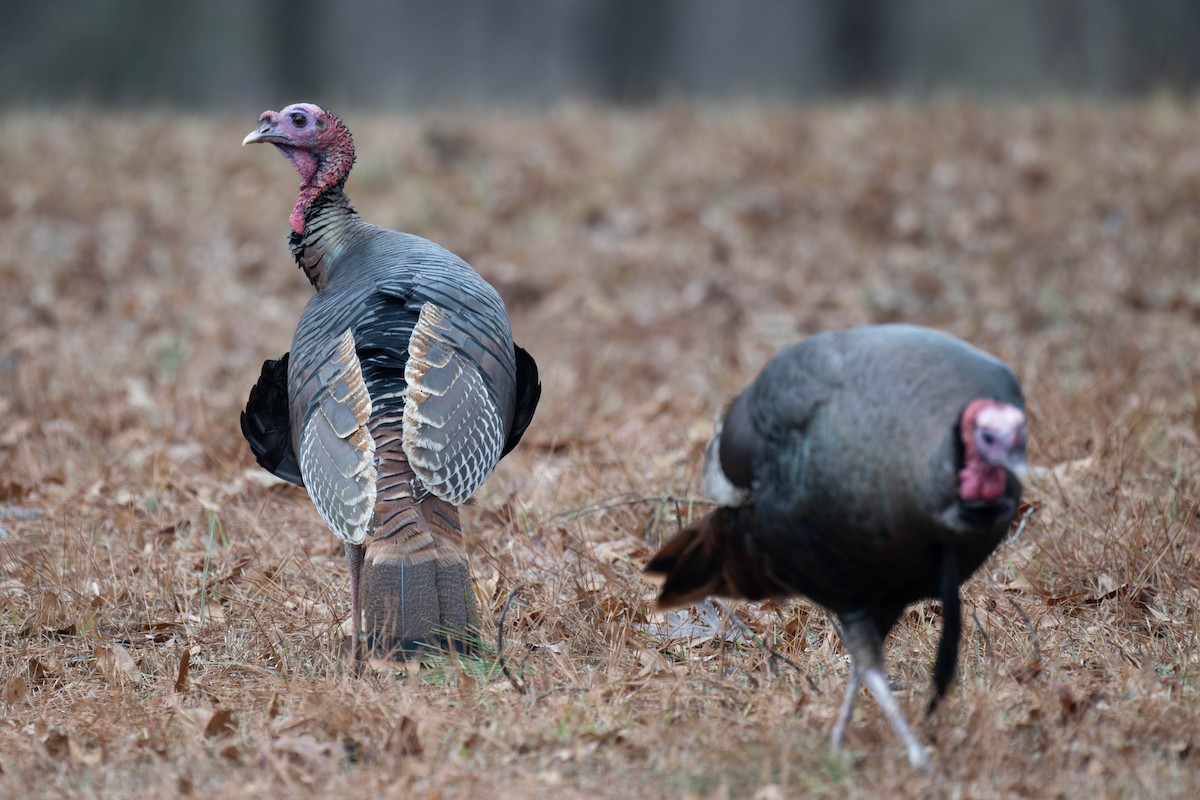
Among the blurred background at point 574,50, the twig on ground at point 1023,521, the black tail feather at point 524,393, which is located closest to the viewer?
the black tail feather at point 524,393

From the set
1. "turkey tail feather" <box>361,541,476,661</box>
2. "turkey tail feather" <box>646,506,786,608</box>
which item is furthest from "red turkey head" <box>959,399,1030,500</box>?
"turkey tail feather" <box>361,541,476,661</box>

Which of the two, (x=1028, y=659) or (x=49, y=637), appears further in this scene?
(x=49, y=637)

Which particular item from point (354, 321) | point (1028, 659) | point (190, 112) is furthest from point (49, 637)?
point (190, 112)

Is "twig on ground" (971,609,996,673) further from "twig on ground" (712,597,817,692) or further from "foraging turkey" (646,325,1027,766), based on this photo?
"foraging turkey" (646,325,1027,766)

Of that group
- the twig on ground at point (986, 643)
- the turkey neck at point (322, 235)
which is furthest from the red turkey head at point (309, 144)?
the twig on ground at point (986, 643)

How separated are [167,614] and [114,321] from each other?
487 centimetres

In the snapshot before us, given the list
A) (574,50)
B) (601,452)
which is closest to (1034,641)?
Answer: (601,452)

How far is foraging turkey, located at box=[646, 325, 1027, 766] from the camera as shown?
8.73 feet

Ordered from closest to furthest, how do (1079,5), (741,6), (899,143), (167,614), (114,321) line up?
1. (167,614)
2. (114,321)
3. (899,143)
4. (1079,5)
5. (741,6)

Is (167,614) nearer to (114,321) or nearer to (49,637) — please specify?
(49,637)

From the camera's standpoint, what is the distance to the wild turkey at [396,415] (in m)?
3.44

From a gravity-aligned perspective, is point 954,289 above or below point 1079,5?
below

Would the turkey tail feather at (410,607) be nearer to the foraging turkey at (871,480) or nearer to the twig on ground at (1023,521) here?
the foraging turkey at (871,480)

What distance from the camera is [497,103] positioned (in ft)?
42.4
